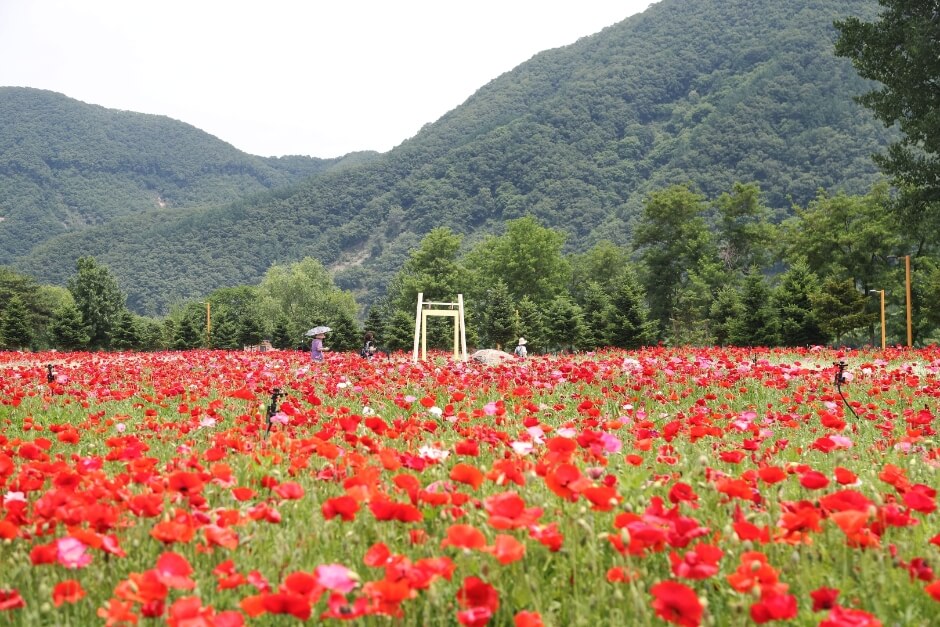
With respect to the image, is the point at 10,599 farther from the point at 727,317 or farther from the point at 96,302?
the point at 96,302

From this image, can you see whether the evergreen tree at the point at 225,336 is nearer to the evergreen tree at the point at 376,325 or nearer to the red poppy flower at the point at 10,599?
the evergreen tree at the point at 376,325

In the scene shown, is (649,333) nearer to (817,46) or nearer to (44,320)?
(44,320)

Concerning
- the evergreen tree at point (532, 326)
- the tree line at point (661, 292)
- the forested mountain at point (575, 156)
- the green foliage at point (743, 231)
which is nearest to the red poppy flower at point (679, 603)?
the tree line at point (661, 292)

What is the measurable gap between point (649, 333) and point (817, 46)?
354ft

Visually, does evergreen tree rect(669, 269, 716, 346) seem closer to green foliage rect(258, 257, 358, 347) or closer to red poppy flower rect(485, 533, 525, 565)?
green foliage rect(258, 257, 358, 347)

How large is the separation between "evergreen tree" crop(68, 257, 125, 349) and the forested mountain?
68808 mm

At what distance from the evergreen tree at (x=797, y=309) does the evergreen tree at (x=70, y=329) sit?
44.1 metres

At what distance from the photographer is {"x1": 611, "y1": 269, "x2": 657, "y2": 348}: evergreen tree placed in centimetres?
3750

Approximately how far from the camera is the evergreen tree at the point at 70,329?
49531mm

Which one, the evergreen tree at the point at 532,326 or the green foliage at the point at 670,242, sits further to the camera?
the green foliage at the point at 670,242

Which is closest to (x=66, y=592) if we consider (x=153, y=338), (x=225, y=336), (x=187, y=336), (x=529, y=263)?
(x=187, y=336)

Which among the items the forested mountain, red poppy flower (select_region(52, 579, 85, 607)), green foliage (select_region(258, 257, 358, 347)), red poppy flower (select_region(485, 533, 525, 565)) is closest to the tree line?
green foliage (select_region(258, 257, 358, 347))

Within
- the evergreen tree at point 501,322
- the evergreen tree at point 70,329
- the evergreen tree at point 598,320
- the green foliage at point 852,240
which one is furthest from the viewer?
the evergreen tree at point 70,329

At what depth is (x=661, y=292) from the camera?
52125mm
